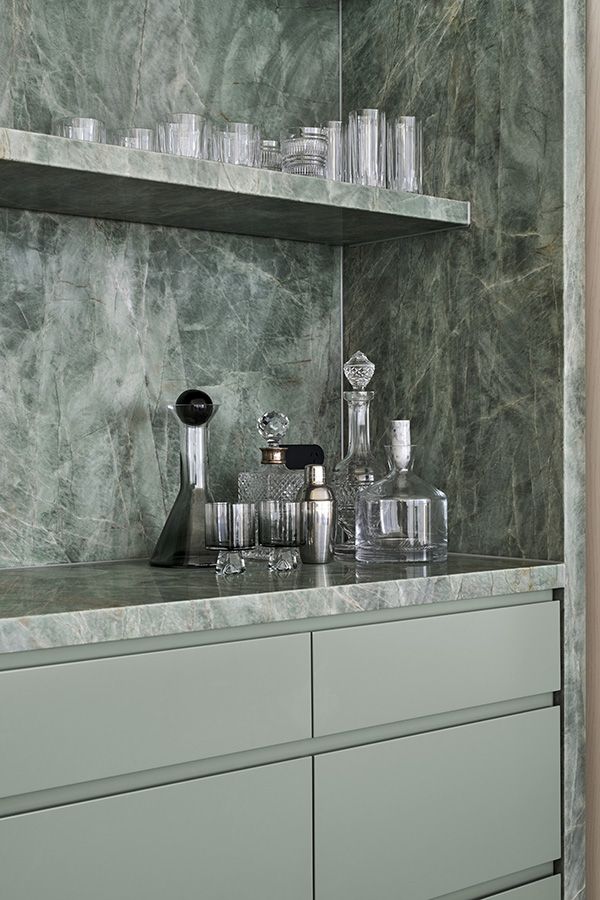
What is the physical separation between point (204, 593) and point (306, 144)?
2.99 feet

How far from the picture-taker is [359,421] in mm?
2404

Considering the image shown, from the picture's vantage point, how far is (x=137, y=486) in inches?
91.7

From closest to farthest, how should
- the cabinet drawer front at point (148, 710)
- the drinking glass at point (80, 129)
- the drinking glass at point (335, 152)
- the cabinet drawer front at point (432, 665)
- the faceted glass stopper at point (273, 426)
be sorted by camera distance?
the cabinet drawer front at point (148, 710)
the cabinet drawer front at point (432, 665)
the drinking glass at point (80, 129)
the drinking glass at point (335, 152)
the faceted glass stopper at point (273, 426)

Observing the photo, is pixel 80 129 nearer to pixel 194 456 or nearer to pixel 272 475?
pixel 194 456

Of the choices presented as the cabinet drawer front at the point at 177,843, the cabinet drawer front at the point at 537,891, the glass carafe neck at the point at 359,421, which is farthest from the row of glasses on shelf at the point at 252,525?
the cabinet drawer front at the point at 537,891

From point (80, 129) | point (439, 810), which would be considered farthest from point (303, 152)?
point (439, 810)

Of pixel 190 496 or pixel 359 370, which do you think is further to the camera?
pixel 359 370

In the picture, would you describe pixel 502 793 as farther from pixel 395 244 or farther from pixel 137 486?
pixel 395 244

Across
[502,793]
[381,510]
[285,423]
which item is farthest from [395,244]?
[502,793]

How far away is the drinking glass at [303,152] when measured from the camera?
2188 mm

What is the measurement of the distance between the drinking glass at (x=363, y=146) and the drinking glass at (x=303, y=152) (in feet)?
0.25

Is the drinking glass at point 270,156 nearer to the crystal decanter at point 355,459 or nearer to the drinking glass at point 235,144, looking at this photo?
the drinking glass at point 235,144

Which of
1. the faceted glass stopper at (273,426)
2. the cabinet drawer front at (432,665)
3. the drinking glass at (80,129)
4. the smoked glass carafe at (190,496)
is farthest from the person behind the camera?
the faceted glass stopper at (273,426)

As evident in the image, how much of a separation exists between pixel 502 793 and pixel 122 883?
0.78 meters
